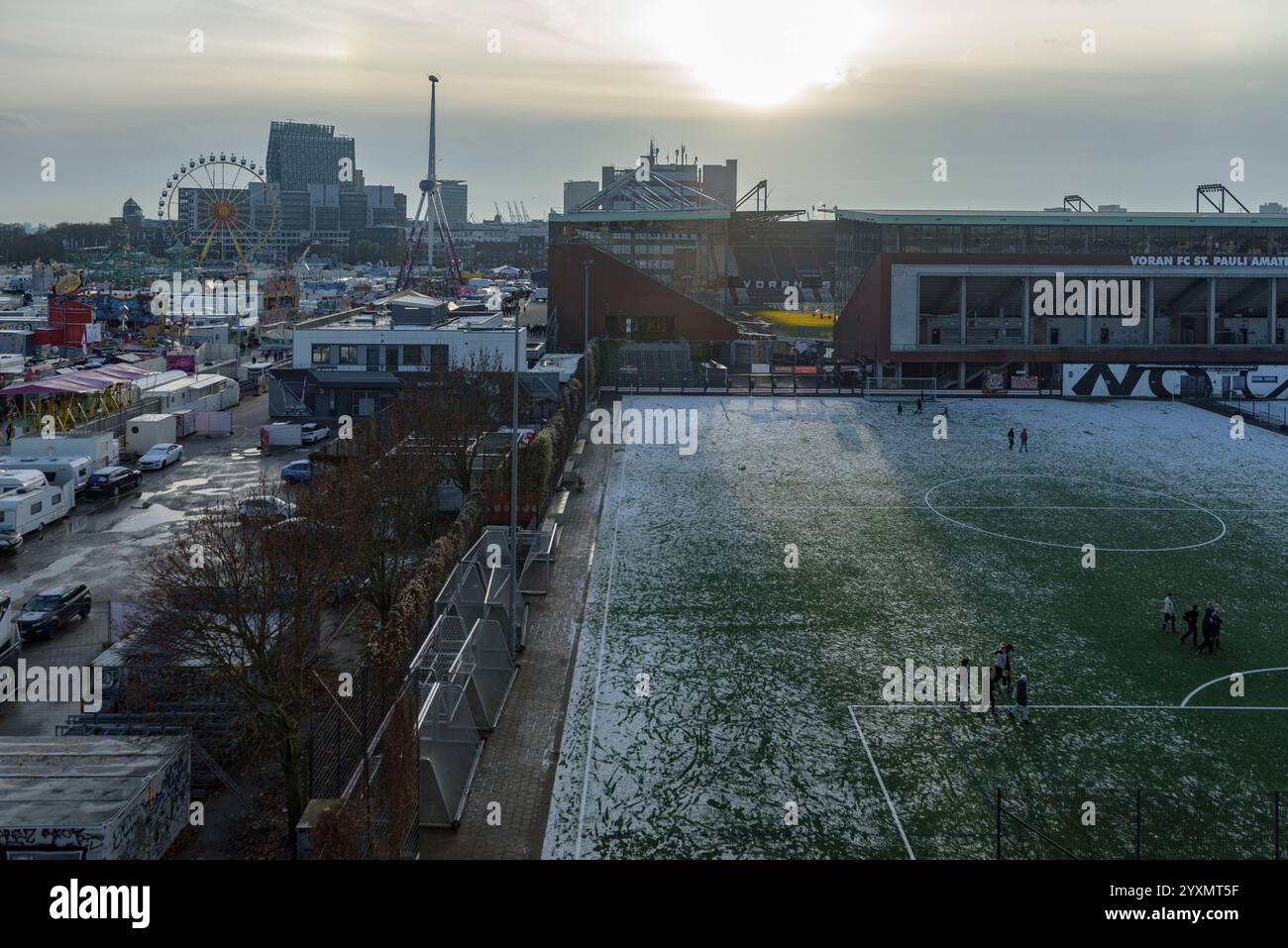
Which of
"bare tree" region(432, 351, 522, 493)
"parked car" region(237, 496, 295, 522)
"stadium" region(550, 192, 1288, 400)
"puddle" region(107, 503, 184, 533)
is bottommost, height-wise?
"puddle" region(107, 503, 184, 533)

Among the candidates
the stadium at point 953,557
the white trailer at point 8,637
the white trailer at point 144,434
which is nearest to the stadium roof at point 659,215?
the stadium at point 953,557

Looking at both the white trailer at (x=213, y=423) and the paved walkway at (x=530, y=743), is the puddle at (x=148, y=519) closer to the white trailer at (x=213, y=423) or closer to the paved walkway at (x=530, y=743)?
the paved walkway at (x=530, y=743)

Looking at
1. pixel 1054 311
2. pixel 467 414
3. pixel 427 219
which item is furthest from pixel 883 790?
pixel 427 219

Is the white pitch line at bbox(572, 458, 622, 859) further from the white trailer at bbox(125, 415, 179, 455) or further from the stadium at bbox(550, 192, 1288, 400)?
the stadium at bbox(550, 192, 1288, 400)

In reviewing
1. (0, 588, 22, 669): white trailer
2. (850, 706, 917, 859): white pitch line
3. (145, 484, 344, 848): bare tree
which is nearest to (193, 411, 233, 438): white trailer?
(0, 588, 22, 669): white trailer

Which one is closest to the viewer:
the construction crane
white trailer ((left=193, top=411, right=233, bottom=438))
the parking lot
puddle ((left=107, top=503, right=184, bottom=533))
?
the parking lot

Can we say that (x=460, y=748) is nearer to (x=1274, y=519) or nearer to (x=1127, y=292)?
(x=1274, y=519)

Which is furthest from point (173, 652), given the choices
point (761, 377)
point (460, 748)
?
point (761, 377)
